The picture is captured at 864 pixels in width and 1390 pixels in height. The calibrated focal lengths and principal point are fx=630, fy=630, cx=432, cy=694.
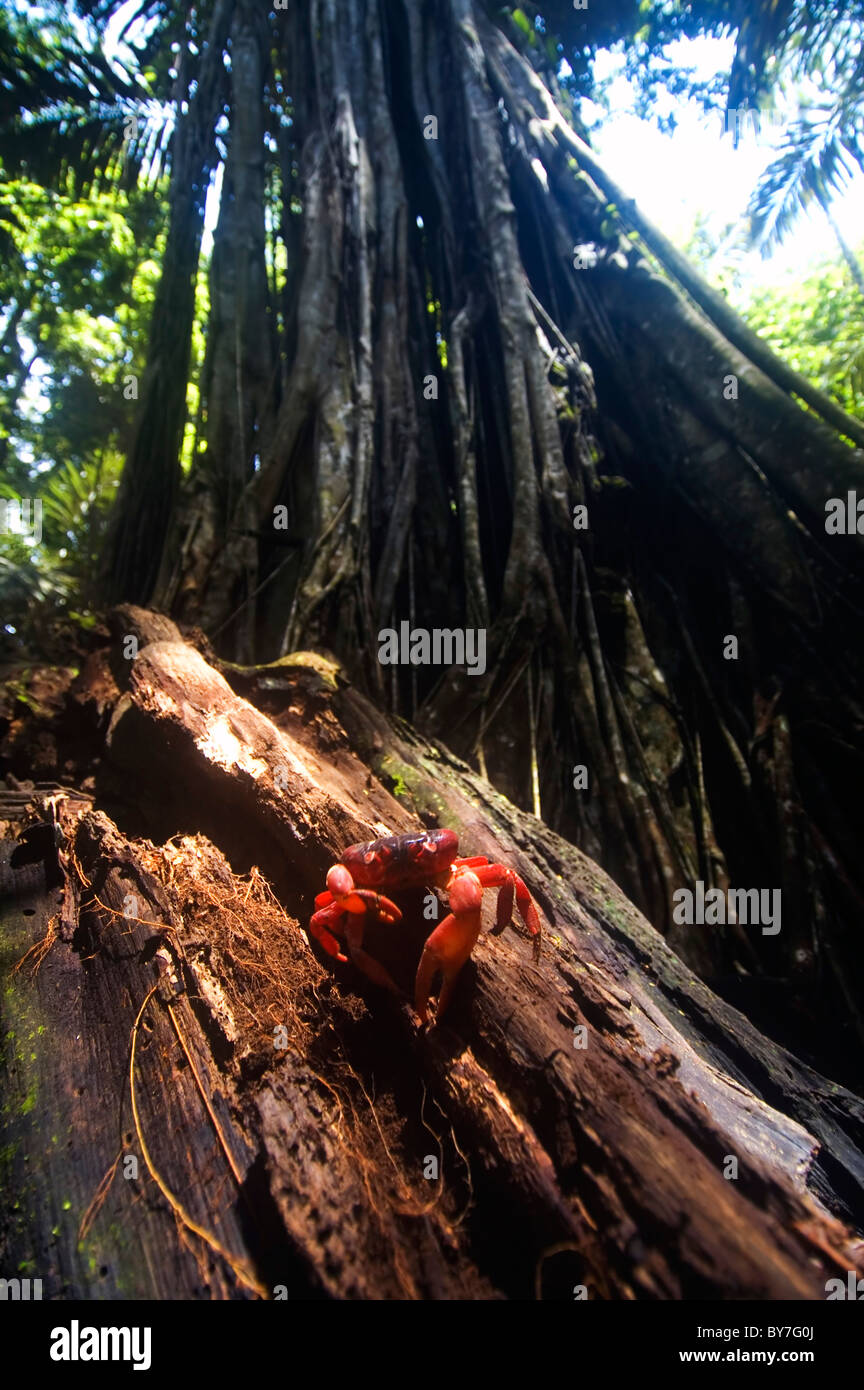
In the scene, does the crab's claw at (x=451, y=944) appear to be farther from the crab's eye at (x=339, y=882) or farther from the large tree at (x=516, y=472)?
the large tree at (x=516, y=472)

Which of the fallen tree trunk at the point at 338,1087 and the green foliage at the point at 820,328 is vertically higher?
the green foliage at the point at 820,328

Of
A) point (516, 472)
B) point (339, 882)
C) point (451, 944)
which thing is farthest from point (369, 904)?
point (516, 472)

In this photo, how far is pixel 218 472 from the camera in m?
4.74

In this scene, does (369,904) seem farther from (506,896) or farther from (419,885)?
(506,896)

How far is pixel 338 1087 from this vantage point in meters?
1.63

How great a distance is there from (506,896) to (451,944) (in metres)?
0.30

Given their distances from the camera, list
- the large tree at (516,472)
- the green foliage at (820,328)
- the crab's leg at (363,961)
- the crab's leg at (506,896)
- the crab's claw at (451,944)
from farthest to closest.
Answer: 1. the green foliage at (820,328)
2. the large tree at (516,472)
3. the crab's leg at (506,896)
4. the crab's leg at (363,961)
5. the crab's claw at (451,944)

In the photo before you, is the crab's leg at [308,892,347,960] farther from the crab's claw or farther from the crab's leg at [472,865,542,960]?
the crab's leg at [472,865,542,960]

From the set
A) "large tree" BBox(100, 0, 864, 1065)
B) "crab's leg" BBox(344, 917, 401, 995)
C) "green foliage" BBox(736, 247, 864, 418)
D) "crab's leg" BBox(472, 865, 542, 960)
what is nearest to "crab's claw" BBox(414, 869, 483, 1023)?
"crab's leg" BBox(344, 917, 401, 995)

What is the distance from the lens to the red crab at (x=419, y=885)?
1629 mm

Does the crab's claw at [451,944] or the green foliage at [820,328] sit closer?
the crab's claw at [451,944]

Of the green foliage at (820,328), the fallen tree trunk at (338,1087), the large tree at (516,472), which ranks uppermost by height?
the green foliage at (820,328)

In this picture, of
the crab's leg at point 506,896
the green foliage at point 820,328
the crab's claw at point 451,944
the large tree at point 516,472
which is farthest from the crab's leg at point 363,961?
the green foliage at point 820,328

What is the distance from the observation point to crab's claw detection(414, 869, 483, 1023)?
162 cm
